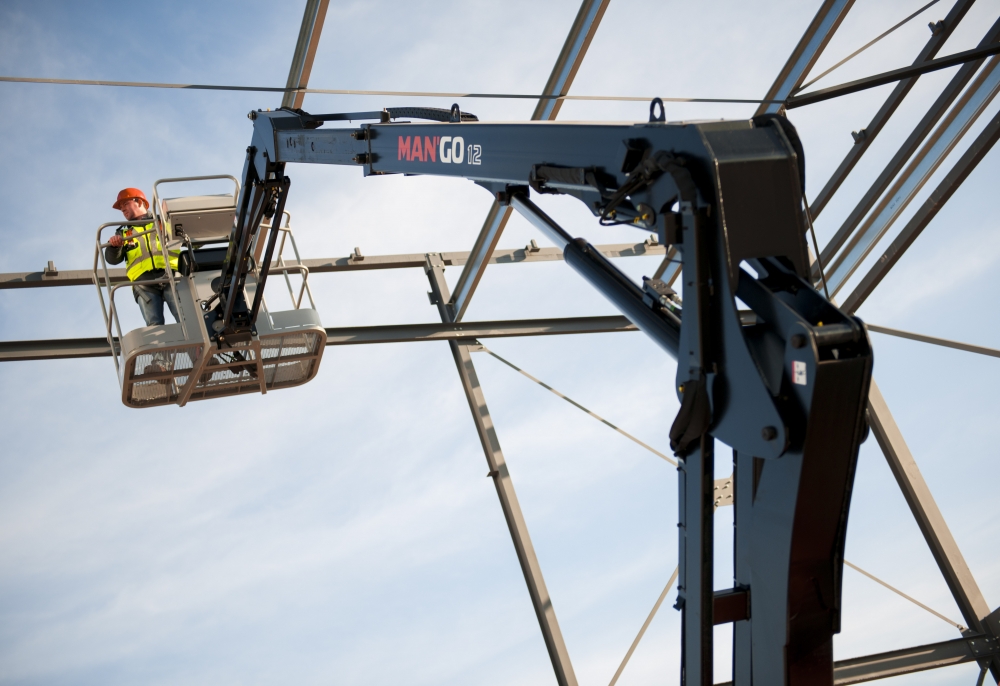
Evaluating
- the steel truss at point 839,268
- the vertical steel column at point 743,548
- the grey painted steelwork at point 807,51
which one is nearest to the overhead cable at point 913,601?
the steel truss at point 839,268

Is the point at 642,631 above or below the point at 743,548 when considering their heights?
above

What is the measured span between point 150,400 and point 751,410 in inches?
179

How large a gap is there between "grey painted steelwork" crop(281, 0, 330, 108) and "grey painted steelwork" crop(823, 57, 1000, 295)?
197 inches

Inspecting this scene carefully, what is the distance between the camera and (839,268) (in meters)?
8.76

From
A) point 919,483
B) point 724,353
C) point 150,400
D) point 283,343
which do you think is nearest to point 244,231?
point 283,343

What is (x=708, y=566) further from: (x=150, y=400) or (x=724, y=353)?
(x=150, y=400)

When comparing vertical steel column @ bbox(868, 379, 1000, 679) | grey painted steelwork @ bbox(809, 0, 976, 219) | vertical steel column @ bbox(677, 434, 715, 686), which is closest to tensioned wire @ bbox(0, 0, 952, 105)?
grey painted steelwork @ bbox(809, 0, 976, 219)

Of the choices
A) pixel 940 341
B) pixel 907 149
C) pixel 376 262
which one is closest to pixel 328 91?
pixel 376 262

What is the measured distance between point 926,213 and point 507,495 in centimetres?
419

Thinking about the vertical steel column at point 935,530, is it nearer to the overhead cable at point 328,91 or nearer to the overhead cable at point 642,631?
the overhead cable at point 642,631

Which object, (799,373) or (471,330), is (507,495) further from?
(799,373)

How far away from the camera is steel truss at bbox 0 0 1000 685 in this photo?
7.14 meters

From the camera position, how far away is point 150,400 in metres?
6.15

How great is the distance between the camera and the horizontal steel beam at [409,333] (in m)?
7.29
